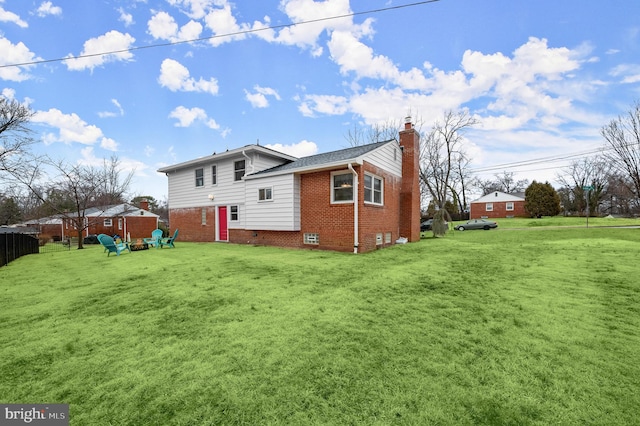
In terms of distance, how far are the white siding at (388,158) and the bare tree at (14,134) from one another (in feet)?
79.3

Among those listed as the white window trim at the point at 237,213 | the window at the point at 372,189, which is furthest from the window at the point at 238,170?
the window at the point at 372,189

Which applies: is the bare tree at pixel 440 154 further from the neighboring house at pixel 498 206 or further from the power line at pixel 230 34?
the power line at pixel 230 34

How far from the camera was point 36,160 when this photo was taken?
60.4 ft

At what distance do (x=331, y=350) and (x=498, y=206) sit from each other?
4984cm

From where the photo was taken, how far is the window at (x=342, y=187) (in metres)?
10.3

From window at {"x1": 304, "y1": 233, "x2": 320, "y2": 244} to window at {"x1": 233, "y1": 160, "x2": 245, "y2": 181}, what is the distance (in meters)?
5.75

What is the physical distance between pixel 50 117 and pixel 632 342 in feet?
92.0

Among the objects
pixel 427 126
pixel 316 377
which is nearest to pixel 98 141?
pixel 316 377

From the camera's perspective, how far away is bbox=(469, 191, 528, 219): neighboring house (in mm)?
41844

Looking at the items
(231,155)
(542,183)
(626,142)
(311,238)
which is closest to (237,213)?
(231,155)

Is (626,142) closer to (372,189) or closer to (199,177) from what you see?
(372,189)

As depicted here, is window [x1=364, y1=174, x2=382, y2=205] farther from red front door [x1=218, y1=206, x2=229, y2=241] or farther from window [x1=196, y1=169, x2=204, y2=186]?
window [x1=196, y1=169, x2=204, y2=186]

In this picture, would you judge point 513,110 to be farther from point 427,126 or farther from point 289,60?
point 289,60

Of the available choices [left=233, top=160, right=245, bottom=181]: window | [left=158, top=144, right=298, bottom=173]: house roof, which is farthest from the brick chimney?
[left=233, top=160, right=245, bottom=181]: window
